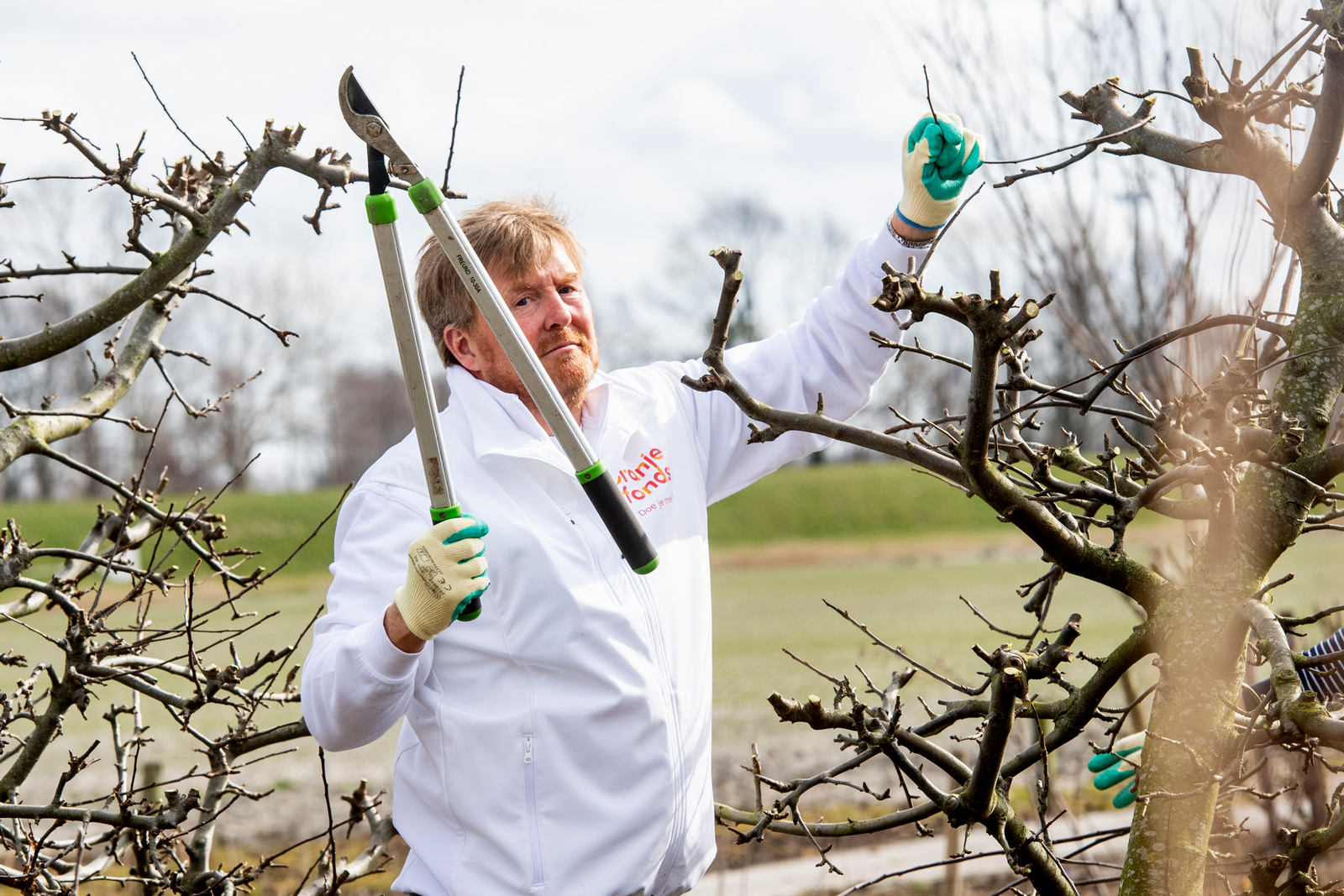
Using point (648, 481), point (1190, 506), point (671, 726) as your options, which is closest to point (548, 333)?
point (648, 481)

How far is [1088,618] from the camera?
18.4 metres

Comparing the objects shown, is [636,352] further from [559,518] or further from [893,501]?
[559,518]

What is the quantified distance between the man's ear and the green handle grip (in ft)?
2.03

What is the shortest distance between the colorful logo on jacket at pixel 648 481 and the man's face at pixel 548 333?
19 centimetres

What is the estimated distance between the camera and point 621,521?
81.4 inches

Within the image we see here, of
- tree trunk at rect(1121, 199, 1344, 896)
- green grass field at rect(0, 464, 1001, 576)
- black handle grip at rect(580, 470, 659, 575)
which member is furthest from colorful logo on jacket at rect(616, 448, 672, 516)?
green grass field at rect(0, 464, 1001, 576)

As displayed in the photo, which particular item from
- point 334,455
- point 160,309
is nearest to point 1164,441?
point 160,309

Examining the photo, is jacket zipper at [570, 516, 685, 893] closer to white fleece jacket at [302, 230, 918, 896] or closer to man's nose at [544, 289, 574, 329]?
white fleece jacket at [302, 230, 918, 896]

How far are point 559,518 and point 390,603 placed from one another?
0.41m

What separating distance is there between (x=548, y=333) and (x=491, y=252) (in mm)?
236

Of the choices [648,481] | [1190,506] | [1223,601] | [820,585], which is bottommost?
[1223,601]

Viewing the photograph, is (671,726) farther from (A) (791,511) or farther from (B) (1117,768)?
(A) (791,511)

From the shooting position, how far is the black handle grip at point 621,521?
206 centimetres

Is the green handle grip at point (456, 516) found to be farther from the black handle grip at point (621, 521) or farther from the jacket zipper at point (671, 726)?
the jacket zipper at point (671, 726)
